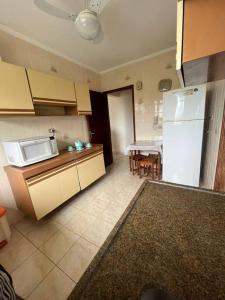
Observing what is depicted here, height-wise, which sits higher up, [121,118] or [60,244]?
[121,118]

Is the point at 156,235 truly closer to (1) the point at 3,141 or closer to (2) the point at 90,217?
(2) the point at 90,217

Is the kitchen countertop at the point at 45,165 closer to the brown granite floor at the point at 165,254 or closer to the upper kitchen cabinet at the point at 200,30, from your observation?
the brown granite floor at the point at 165,254

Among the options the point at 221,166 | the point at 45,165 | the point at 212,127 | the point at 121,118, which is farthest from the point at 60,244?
the point at 121,118

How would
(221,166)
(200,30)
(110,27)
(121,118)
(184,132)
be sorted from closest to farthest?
(200,30)
(221,166)
(110,27)
(184,132)
(121,118)

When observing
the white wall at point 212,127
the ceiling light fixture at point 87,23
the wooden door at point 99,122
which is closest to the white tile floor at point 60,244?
the white wall at point 212,127

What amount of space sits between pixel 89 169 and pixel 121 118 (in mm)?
2712

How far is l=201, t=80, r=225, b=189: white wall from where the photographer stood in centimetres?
168

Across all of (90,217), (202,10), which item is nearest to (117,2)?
(202,10)

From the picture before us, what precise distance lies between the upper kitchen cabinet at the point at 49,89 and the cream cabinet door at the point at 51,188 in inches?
40.8

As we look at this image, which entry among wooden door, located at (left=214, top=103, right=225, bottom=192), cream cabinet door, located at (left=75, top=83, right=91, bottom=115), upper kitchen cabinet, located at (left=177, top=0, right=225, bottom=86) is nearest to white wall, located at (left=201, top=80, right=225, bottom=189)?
wooden door, located at (left=214, top=103, right=225, bottom=192)

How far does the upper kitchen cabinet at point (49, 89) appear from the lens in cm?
175

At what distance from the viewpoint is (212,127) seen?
1.90m

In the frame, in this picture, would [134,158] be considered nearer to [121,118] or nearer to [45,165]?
[45,165]

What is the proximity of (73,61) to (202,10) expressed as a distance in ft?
9.25
